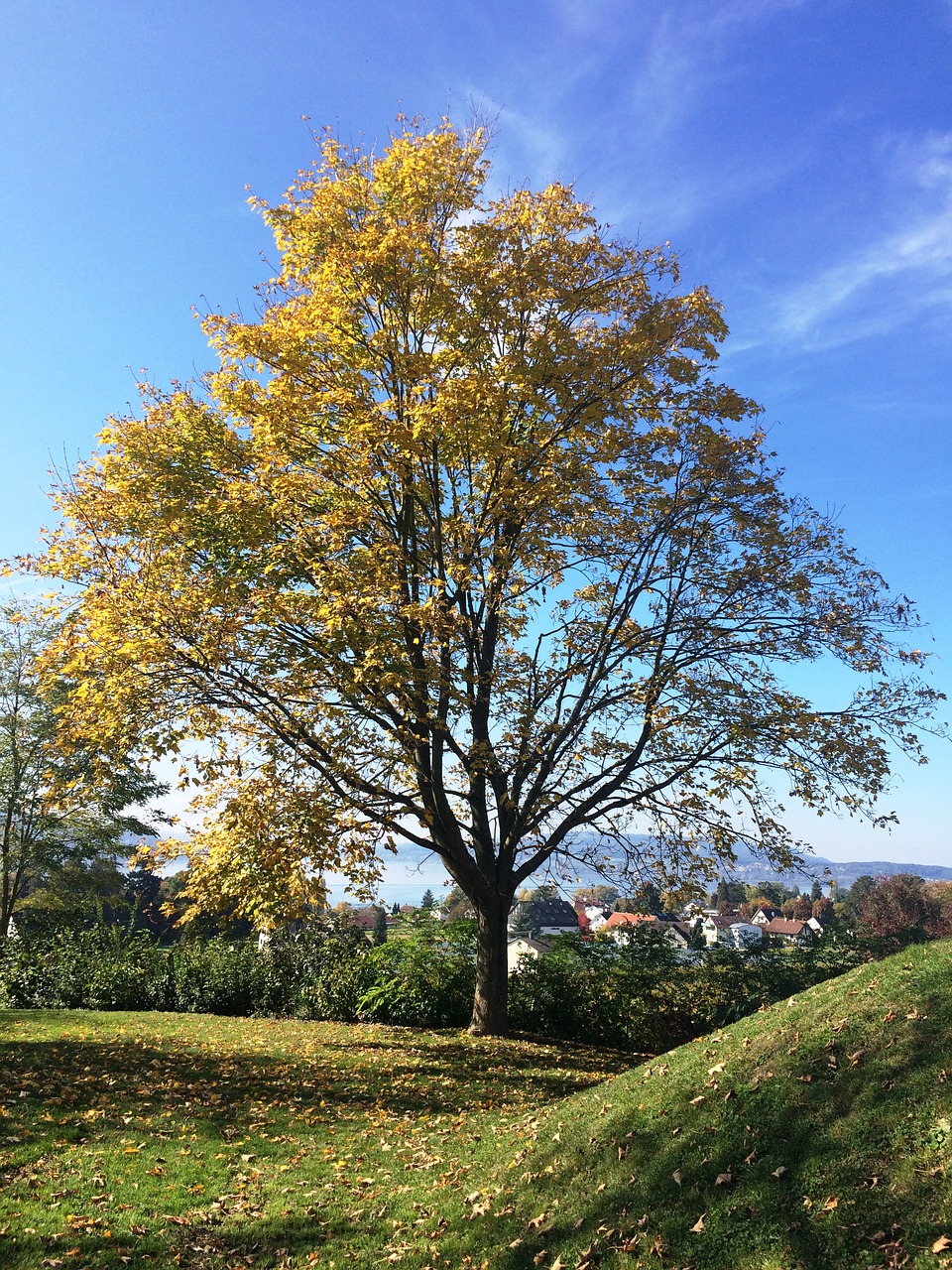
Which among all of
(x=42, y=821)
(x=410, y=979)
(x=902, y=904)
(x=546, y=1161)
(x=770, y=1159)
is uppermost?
(x=42, y=821)

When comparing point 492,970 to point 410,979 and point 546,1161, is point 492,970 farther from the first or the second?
point 546,1161

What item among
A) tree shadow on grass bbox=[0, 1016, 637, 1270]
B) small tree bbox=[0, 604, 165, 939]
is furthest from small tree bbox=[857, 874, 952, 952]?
small tree bbox=[0, 604, 165, 939]

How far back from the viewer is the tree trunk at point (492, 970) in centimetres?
1405

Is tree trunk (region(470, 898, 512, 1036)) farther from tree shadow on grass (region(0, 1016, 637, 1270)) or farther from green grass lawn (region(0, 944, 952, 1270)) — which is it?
green grass lawn (region(0, 944, 952, 1270))

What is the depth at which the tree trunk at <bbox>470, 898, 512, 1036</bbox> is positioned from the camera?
14047 millimetres

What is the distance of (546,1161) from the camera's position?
6730 millimetres

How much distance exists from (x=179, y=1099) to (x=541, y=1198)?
5.05 m

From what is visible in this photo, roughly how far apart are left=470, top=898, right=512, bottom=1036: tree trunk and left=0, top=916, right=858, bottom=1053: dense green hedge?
1348mm

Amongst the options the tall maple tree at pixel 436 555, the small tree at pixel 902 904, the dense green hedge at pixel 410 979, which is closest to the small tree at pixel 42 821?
the dense green hedge at pixel 410 979

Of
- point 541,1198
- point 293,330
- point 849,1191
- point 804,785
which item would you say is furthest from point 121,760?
point 804,785

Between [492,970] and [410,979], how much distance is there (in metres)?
2.67

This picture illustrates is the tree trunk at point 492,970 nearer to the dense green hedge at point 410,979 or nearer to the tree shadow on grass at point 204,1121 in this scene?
the tree shadow on grass at point 204,1121

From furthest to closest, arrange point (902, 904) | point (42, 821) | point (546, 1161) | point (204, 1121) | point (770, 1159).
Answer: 1. point (902, 904)
2. point (42, 821)
3. point (204, 1121)
4. point (546, 1161)
5. point (770, 1159)

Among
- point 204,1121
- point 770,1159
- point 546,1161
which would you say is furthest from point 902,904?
point 204,1121
